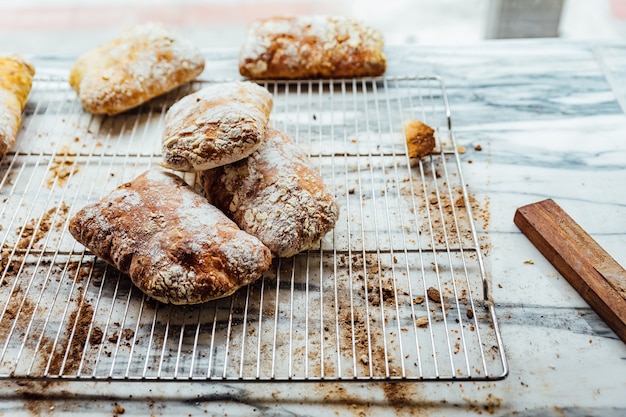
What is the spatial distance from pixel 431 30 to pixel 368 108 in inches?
47.7

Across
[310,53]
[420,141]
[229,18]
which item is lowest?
[229,18]

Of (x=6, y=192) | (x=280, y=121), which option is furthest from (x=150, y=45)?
(x=6, y=192)

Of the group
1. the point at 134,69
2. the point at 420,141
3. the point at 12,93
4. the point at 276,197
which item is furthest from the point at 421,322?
the point at 12,93

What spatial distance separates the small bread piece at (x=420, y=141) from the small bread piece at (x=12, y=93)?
1170mm

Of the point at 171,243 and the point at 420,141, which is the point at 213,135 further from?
the point at 420,141

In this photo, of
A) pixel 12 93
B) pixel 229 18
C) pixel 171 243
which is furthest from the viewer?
pixel 229 18

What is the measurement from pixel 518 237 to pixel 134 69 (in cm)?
125

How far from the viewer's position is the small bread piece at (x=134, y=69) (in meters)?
1.93

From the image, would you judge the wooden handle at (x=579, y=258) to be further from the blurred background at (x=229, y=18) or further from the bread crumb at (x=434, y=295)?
the blurred background at (x=229, y=18)

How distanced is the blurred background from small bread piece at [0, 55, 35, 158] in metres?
1.02

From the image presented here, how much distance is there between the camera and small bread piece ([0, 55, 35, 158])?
1814 millimetres

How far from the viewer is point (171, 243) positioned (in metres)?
1.43

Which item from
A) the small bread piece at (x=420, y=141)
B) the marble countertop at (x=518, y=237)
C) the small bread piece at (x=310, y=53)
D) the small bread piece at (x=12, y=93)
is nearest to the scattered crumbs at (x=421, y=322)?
the marble countertop at (x=518, y=237)

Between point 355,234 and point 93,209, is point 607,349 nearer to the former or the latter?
point 355,234
